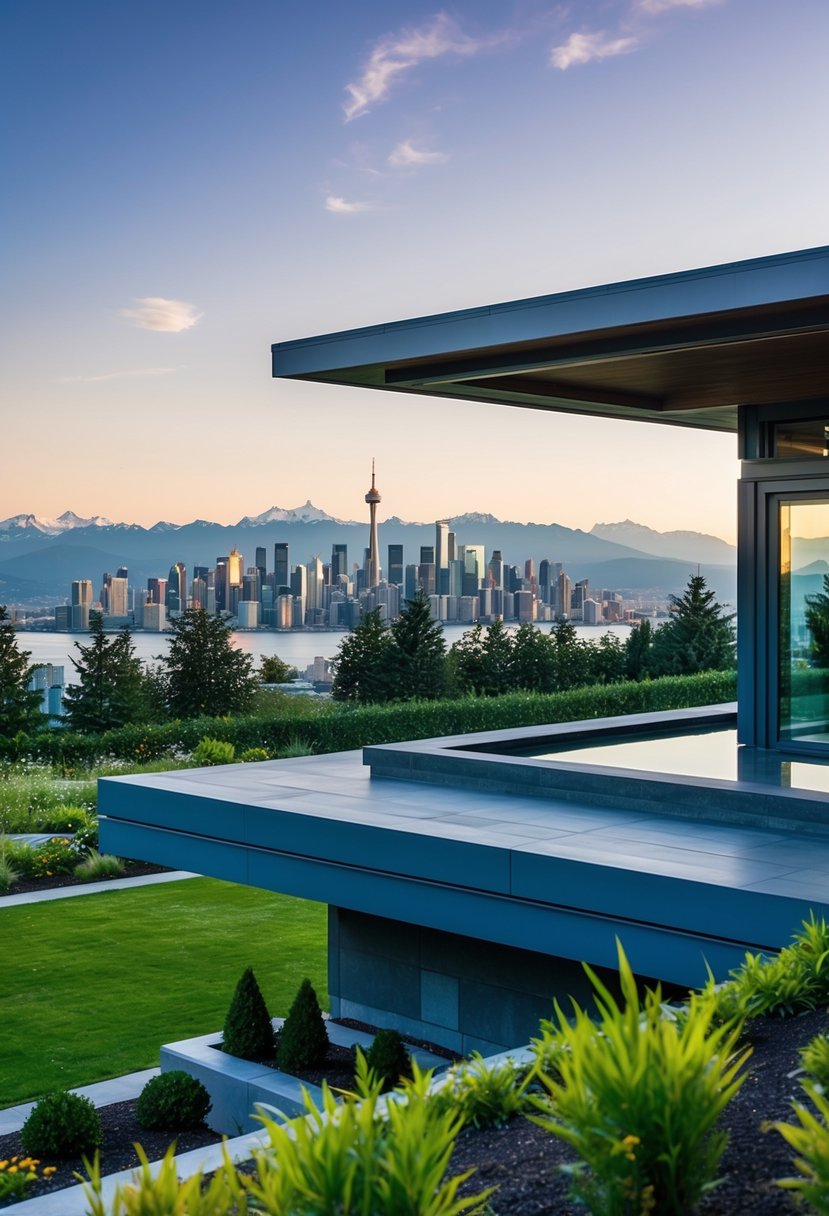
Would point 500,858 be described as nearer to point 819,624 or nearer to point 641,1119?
point 641,1119

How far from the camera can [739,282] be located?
7.74 meters

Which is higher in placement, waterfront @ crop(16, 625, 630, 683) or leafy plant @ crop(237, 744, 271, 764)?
waterfront @ crop(16, 625, 630, 683)

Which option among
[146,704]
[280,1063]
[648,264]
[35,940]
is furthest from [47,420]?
[280,1063]

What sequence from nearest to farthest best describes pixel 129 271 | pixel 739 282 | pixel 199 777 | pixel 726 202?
pixel 739 282
pixel 199 777
pixel 726 202
pixel 129 271

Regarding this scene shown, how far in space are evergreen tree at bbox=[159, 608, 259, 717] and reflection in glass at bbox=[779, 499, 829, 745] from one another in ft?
70.0

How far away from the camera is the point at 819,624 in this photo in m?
11.5

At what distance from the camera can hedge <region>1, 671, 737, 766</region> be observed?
21438 mm

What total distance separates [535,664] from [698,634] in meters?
4.06

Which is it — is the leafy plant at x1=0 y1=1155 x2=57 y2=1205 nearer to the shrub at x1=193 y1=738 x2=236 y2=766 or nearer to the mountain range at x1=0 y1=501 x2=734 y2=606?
the shrub at x1=193 y1=738 x2=236 y2=766

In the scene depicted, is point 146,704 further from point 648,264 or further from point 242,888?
point 648,264

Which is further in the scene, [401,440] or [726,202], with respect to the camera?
[401,440]

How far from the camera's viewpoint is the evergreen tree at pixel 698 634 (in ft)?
102

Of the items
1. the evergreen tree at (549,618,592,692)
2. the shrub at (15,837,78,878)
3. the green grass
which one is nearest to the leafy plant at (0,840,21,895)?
the shrub at (15,837,78,878)

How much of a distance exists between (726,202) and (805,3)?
19.9 feet
